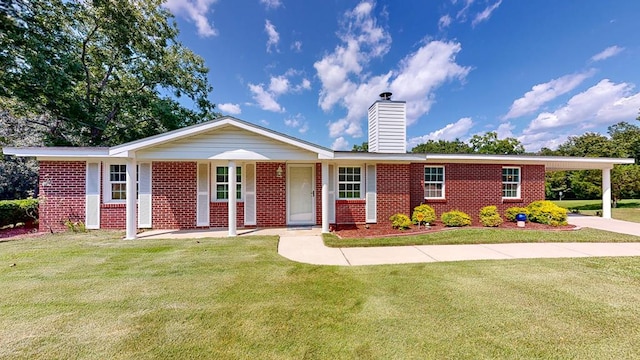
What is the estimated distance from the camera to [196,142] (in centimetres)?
743

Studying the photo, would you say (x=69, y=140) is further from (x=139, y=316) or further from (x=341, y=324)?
(x=341, y=324)

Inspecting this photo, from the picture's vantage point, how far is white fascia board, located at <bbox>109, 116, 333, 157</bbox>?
23.2ft

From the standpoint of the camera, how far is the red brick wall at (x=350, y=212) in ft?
30.8

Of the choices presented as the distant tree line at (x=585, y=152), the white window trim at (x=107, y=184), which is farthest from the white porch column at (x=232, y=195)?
the distant tree line at (x=585, y=152)

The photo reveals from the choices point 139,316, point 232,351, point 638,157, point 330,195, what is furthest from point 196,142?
point 638,157

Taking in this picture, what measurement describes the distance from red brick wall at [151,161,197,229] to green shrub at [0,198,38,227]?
4.94 meters

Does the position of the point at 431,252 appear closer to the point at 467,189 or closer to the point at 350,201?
the point at 350,201

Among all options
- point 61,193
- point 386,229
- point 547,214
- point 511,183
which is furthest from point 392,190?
point 61,193

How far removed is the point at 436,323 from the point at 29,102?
57.1 ft

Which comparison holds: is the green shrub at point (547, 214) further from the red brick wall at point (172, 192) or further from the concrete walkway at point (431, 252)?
the red brick wall at point (172, 192)

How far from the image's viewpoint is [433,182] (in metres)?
9.98

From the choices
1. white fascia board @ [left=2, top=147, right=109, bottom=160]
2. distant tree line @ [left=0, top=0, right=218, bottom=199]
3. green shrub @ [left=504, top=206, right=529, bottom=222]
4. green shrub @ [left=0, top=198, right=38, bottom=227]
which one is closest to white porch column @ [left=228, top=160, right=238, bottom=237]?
white fascia board @ [left=2, top=147, right=109, bottom=160]

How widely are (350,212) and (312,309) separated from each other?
6324 mm

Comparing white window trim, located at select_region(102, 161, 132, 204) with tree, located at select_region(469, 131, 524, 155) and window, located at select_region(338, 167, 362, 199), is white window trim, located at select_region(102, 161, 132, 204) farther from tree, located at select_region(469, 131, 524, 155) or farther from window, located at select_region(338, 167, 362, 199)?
tree, located at select_region(469, 131, 524, 155)
